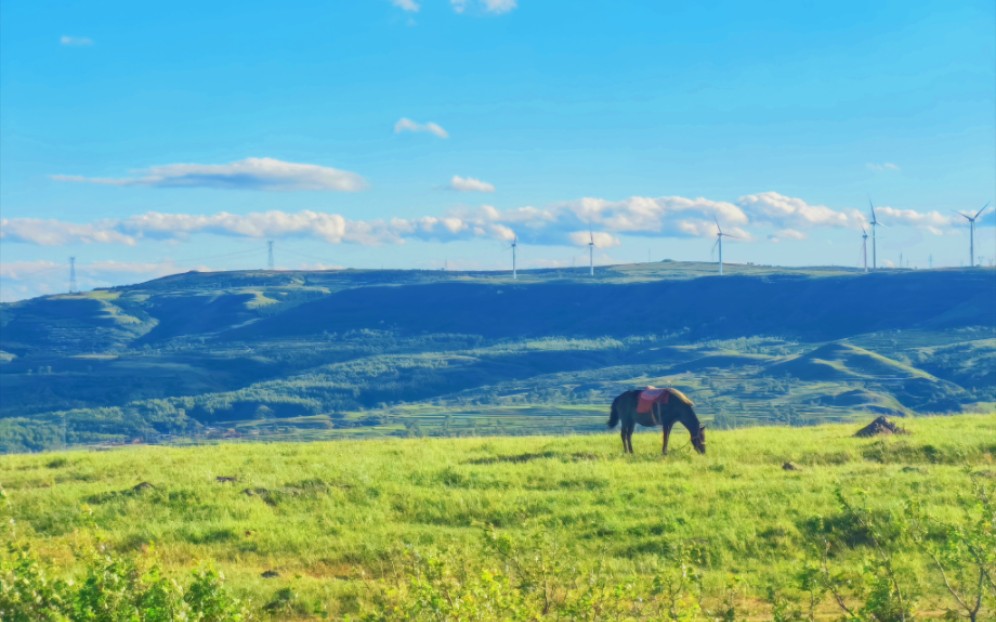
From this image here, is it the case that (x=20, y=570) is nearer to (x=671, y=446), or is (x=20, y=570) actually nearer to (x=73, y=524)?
(x=73, y=524)

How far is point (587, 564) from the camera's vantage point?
1956cm

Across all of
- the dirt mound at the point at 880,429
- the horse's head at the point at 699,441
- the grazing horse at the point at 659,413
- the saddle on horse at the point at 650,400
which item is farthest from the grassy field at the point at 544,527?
the saddle on horse at the point at 650,400

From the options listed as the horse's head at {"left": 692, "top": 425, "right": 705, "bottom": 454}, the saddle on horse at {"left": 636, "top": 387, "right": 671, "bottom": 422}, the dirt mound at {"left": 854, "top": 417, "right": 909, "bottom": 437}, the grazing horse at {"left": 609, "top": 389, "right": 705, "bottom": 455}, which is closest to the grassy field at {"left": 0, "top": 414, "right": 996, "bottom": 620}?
the horse's head at {"left": 692, "top": 425, "right": 705, "bottom": 454}

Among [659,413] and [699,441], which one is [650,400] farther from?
[699,441]

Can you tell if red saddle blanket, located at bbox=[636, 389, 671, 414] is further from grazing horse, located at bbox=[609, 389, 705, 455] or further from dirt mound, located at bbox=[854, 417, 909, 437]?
dirt mound, located at bbox=[854, 417, 909, 437]

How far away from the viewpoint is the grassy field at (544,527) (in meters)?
15.5

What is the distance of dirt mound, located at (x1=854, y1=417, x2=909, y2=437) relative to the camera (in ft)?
113

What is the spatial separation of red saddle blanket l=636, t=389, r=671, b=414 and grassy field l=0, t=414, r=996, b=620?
162cm

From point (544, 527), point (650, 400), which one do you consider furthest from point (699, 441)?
point (544, 527)

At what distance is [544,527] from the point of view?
2127 cm

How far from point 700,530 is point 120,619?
12760mm

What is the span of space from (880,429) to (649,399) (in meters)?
8.07

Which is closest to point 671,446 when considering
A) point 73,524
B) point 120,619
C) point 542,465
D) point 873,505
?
point 542,465

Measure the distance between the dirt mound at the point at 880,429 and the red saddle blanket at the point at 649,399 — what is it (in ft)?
22.1
